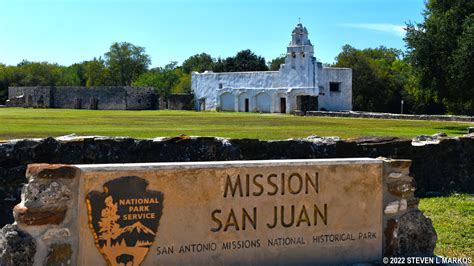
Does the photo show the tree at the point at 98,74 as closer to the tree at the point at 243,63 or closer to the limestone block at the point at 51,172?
the tree at the point at 243,63

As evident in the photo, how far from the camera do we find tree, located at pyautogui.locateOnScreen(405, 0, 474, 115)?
30625 millimetres

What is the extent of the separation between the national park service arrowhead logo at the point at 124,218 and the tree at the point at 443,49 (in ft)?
87.6

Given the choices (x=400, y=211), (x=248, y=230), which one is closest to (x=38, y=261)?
(x=248, y=230)

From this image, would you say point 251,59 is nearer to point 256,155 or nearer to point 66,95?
point 66,95

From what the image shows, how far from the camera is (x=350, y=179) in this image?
6266 millimetres

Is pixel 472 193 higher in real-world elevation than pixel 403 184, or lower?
lower

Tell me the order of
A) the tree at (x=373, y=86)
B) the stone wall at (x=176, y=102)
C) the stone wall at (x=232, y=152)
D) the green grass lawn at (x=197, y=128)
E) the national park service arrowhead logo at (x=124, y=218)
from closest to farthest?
1. the national park service arrowhead logo at (x=124, y=218)
2. the stone wall at (x=232, y=152)
3. the green grass lawn at (x=197, y=128)
4. the stone wall at (x=176, y=102)
5. the tree at (x=373, y=86)

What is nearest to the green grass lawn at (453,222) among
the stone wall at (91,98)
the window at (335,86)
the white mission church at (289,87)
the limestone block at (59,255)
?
the limestone block at (59,255)

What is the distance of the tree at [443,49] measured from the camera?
3062cm

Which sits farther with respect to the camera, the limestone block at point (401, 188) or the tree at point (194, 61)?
the tree at point (194, 61)

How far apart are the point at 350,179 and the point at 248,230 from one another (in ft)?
3.69

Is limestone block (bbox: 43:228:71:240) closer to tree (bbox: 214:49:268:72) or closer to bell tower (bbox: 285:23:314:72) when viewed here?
bell tower (bbox: 285:23:314:72)

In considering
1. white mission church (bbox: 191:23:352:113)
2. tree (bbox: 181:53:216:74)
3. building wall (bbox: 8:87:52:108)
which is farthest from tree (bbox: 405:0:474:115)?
tree (bbox: 181:53:216:74)

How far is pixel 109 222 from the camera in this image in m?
5.49
